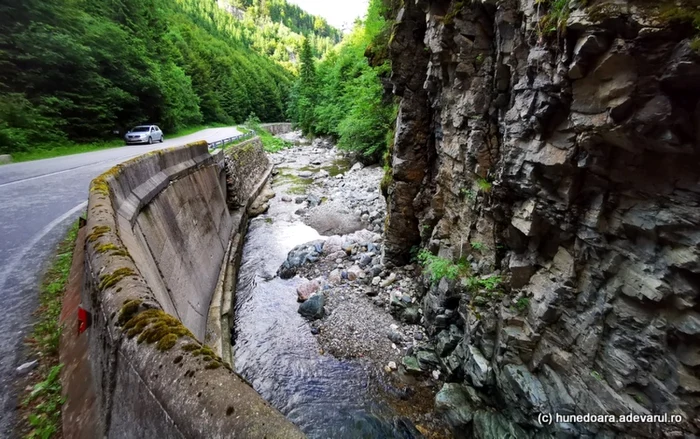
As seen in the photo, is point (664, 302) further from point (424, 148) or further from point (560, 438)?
point (424, 148)

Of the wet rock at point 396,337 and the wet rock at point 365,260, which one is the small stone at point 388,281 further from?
the wet rock at point 396,337

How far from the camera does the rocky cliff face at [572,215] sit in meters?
3.63

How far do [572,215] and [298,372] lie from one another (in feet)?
23.6

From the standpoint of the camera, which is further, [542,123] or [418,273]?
[418,273]

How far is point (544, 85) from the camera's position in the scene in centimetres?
500

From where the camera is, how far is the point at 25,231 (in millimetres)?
6359

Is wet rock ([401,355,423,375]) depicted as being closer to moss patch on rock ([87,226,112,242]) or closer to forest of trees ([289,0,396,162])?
moss patch on rock ([87,226,112,242])

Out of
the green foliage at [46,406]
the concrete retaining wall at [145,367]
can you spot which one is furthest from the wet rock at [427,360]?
the green foliage at [46,406]

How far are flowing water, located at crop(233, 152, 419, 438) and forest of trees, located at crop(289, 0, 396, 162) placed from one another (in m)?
8.61

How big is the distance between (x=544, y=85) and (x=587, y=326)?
12.6 ft

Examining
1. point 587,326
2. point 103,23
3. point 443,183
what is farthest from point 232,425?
point 103,23

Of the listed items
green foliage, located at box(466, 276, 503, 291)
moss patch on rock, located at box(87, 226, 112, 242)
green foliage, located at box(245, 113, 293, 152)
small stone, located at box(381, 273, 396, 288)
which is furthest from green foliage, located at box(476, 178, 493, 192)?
green foliage, located at box(245, 113, 293, 152)

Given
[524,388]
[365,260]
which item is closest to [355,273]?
[365,260]

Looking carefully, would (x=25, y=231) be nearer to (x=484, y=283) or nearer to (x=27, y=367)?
(x=27, y=367)
